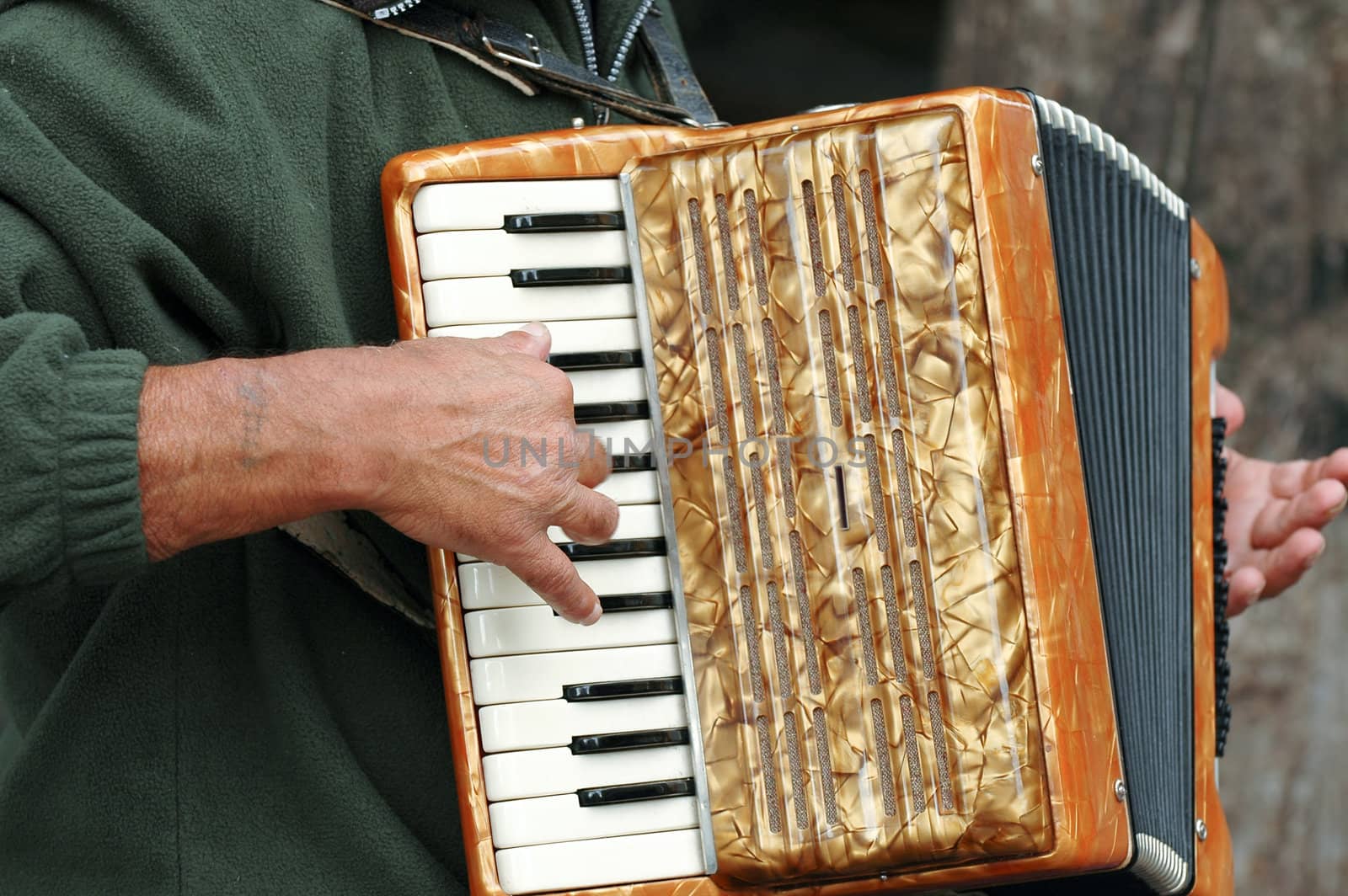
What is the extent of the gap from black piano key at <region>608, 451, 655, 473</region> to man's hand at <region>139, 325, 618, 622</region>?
58mm

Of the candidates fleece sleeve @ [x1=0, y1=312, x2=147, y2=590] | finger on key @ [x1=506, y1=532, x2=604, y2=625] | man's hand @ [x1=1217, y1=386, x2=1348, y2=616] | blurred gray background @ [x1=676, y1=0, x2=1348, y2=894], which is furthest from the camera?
blurred gray background @ [x1=676, y1=0, x2=1348, y2=894]

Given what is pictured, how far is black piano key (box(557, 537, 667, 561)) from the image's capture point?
1.04m

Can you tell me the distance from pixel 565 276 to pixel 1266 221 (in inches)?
72.7

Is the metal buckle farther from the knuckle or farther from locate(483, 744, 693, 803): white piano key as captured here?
locate(483, 744, 693, 803): white piano key

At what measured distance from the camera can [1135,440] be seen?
1.17 metres

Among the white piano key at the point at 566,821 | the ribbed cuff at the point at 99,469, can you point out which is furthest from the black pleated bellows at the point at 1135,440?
the ribbed cuff at the point at 99,469

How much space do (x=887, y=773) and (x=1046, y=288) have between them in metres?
0.39

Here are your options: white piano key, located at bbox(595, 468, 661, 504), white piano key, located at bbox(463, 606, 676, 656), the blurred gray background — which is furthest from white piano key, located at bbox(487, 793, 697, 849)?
the blurred gray background

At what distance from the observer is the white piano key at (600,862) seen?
3.34 ft

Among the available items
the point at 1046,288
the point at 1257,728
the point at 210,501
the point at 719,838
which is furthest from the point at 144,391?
the point at 1257,728

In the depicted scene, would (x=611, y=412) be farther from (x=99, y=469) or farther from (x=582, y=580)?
(x=99, y=469)

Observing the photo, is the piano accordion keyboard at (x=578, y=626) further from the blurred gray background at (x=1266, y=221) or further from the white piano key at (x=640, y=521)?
the blurred gray background at (x=1266, y=221)

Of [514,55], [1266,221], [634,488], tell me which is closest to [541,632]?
[634,488]

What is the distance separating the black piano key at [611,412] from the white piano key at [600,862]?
33 centimetres
